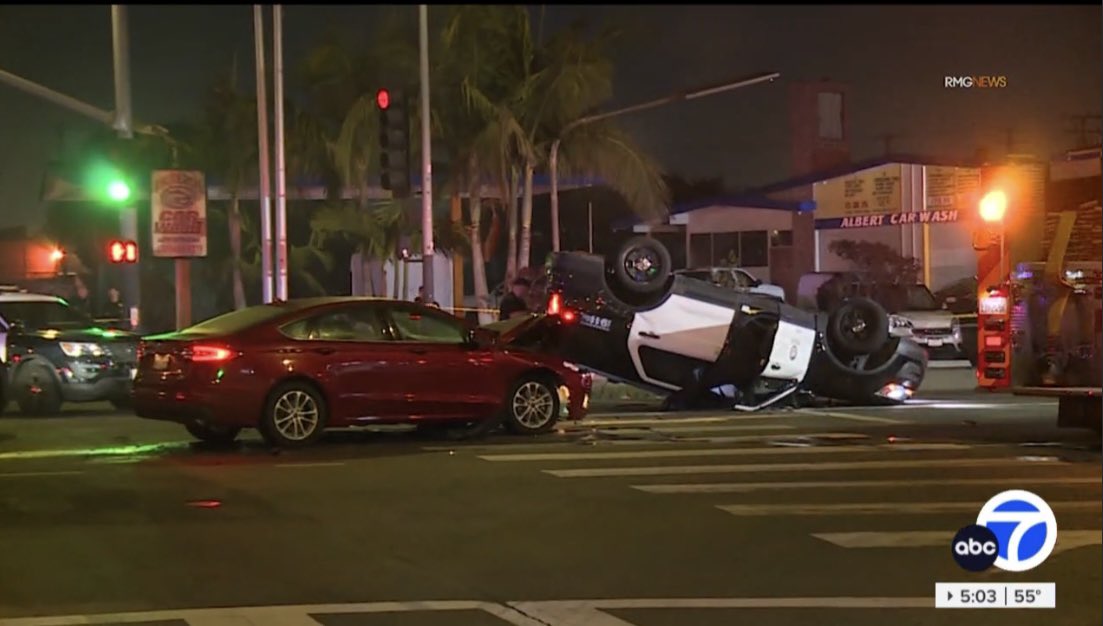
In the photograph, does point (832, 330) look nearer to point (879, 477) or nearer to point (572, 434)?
point (572, 434)

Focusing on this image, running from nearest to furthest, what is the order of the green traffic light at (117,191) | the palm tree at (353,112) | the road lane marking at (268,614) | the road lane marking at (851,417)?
the road lane marking at (268,614) → the road lane marking at (851,417) → the green traffic light at (117,191) → the palm tree at (353,112)

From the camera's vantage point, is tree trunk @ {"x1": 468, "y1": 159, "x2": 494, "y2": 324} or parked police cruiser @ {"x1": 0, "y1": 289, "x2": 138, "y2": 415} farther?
tree trunk @ {"x1": 468, "y1": 159, "x2": 494, "y2": 324}

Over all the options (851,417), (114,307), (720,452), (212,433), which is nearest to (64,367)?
(212,433)

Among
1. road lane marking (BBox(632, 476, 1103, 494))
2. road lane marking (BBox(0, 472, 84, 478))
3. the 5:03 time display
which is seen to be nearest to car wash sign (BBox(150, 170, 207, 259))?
road lane marking (BBox(0, 472, 84, 478))

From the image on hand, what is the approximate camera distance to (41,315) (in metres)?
18.1

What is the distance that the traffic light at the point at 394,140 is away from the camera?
19328 mm

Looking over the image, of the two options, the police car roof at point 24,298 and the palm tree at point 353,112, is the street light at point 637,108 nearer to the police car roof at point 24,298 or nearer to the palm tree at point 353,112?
the palm tree at point 353,112

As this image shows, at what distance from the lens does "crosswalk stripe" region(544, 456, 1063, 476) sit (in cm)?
1112

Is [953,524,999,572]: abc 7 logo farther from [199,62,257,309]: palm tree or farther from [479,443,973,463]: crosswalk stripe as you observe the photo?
[199,62,257,309]: palm tree

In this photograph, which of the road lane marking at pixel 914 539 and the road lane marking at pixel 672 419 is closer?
the road lane marking at pixel 914 539

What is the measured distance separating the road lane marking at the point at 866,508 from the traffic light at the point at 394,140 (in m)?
11.0

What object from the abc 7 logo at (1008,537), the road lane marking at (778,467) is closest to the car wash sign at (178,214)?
the road lane marking at (778,467)

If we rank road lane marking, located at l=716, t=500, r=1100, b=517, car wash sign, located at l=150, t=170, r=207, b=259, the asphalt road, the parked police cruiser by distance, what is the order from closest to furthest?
the asphalt road, road lane marking, located at l=716, t=500, r=1100, b=517, the parked police cruiser, car wash sign, located at l=150, t=170, r=207, b=259

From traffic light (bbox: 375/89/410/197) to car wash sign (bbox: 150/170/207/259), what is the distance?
3.85 m
